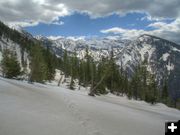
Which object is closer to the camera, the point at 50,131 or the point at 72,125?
the point at 50,131

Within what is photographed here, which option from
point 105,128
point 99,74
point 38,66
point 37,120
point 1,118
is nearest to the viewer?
point 1,118

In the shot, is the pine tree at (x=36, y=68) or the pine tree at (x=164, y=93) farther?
the pine tree at (x=164, y=93)

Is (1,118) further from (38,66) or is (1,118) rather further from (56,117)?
(38,66)

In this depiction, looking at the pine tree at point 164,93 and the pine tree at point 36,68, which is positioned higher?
the pine tree at point 36,68

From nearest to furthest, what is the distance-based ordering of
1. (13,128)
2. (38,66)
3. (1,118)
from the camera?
(13,128) < (1,118) < (38,66)

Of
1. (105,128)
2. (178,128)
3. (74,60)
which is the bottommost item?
(105,128)

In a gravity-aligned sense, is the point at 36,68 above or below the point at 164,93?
above

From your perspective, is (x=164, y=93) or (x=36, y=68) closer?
(x=36, y=68)

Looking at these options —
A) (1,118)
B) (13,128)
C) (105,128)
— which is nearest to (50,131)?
(13,128)

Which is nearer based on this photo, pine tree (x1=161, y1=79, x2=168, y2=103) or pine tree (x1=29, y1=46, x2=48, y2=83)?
pine tree (x1=29, y1=46, x2=48, y2=83)

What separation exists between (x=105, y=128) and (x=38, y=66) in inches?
2265

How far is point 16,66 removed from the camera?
71.1m

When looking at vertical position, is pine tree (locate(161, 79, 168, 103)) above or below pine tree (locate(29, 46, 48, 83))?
below

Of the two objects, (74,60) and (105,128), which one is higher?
(74,60)
